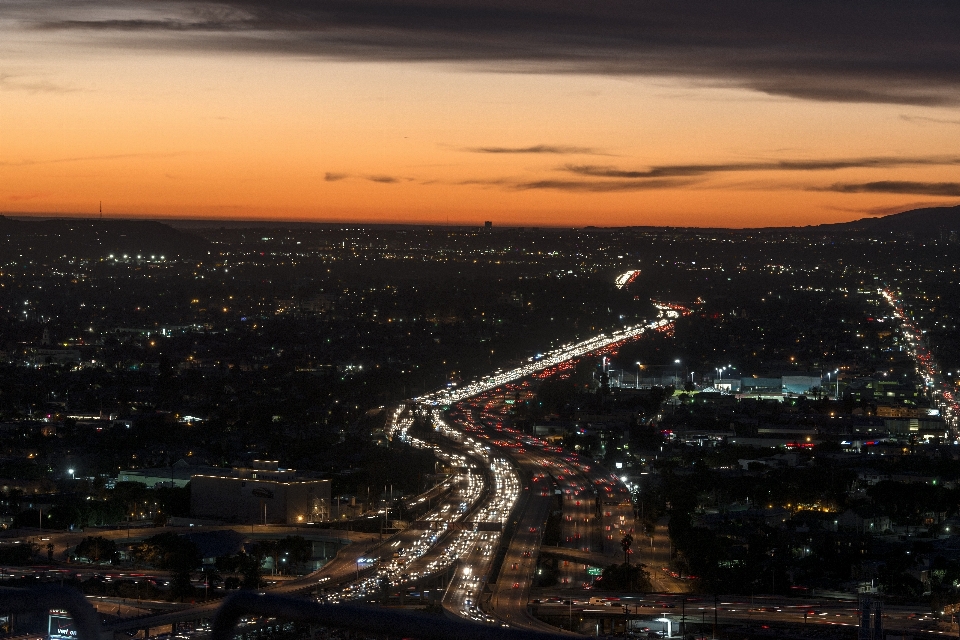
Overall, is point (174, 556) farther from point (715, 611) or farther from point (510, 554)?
point (715, 611)

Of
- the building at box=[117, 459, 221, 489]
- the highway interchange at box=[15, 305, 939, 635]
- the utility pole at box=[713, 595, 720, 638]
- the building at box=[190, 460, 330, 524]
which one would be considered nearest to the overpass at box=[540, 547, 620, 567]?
the highway interchange at box=[15, 305, 939, 635]

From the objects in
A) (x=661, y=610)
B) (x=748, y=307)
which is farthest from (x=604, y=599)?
(x=748, y=307)

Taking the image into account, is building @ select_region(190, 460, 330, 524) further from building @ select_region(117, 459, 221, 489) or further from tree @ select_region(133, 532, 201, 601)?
tree @ select_region(133, 532, 201, 601)

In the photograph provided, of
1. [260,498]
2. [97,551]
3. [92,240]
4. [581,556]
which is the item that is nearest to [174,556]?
[97,551]

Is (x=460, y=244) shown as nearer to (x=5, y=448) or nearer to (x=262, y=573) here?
(x=5, y=448)

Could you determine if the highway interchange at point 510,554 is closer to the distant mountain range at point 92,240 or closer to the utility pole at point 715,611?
the utility pole at point 715,611

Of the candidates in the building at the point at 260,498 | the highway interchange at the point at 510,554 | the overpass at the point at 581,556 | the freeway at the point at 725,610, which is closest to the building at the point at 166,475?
the building at the point at 260,498
